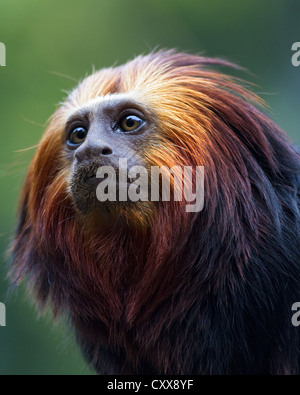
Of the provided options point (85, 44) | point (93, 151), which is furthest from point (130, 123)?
point (85, 44)

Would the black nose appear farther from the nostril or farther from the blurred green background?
the blurred green background

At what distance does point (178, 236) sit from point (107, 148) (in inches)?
13.8

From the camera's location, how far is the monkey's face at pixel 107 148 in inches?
77.5

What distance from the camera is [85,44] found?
446cm

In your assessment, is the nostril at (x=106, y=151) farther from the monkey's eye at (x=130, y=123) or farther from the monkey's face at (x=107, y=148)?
the monkey's eye at (x=130, y=123)

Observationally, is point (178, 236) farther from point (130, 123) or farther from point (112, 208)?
point (130, 123)

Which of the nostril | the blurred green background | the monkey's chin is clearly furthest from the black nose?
the blurred green background

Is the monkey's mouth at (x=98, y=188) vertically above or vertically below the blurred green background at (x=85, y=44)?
below

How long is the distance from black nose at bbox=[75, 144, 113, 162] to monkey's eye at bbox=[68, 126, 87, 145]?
20 cm

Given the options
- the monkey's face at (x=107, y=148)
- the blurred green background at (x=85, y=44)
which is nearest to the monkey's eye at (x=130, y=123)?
the monkey's face at (x=107, y=148)

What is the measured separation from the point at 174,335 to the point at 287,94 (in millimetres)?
2029

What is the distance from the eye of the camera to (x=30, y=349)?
4102mm

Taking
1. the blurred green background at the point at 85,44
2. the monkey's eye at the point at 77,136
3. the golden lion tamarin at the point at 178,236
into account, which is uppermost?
the blurred green background at the point at 85,44
